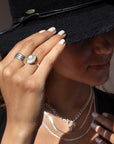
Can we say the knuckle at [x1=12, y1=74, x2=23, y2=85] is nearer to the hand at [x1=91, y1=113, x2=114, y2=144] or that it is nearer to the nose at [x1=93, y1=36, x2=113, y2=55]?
the nose at [x1=93, y1=36, x2=113, y2=55]

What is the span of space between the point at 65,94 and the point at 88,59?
0.34 metres

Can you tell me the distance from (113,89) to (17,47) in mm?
1120

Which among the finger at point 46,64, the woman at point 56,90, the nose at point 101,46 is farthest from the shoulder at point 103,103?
the finger at point 46,64

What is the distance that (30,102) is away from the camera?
64cm

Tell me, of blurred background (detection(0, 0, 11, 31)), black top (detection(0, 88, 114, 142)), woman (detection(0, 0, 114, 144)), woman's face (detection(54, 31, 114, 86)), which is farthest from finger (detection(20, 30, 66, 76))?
blurred background (detection(0, 0, 11, 31))

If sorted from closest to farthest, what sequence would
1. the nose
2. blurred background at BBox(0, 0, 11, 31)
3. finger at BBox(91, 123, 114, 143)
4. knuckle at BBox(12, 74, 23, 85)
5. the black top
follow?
knuckle at BBox(12, 74, 23, 85) < the nose < finger at BBox(91, 123, 114, 143) < the black top < blurred background at BBox(0, 0, 11, 31)

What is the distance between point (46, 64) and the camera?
64cm

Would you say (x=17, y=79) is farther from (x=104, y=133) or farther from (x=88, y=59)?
(x=104, y=133)

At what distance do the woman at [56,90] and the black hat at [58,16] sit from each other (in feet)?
0.15

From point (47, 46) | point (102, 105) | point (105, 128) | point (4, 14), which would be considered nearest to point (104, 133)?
point (105, 128)

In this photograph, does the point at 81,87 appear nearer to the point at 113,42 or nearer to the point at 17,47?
the point at 113,42

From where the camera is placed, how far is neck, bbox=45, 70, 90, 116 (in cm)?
101

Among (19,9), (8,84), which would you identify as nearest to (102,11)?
(19,9)

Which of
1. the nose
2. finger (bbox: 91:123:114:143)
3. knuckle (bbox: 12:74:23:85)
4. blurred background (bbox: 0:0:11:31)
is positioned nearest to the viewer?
knuckle (bbox: 12:74:23:85)
